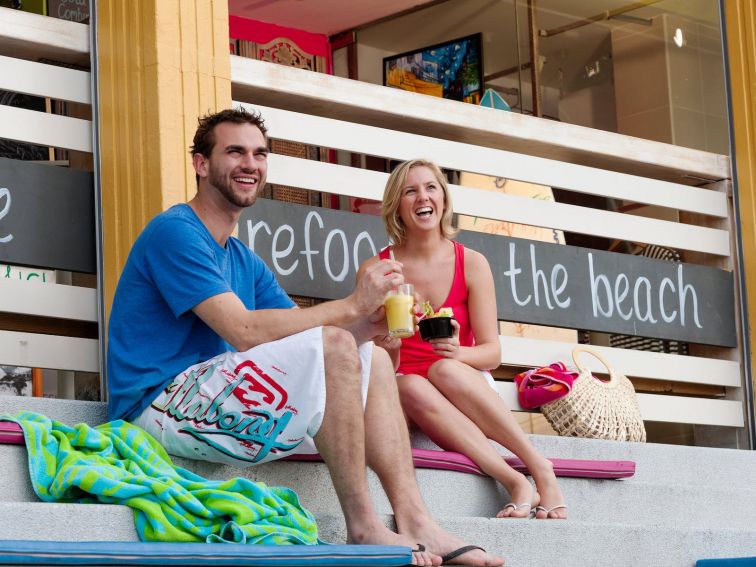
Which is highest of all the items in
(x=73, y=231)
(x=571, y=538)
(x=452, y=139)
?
(x=452, y=139)

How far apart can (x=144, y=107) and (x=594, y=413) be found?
1.92 meters

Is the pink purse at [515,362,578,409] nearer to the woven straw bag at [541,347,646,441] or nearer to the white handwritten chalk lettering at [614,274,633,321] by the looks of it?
the woven straw bag at [541,347,646,441]

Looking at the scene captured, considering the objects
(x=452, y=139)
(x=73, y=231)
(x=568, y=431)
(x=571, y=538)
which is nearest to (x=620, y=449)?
(x=568, y=431)

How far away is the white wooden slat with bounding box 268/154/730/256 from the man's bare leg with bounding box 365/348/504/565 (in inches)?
52.7

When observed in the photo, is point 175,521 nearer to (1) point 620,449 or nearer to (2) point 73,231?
(2) point 73,231

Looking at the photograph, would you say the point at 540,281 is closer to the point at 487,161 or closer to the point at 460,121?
the point at 487,161

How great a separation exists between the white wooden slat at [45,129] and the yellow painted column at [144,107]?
2.7 inches

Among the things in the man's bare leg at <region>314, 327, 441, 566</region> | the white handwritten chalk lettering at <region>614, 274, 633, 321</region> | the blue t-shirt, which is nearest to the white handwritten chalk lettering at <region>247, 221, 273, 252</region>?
the blue t-shirt

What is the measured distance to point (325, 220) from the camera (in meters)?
4.65

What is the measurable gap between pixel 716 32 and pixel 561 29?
958mm

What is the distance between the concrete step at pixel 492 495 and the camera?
3.35 m

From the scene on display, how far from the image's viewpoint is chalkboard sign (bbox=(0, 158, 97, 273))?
156 inches

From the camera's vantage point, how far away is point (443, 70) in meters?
6.82

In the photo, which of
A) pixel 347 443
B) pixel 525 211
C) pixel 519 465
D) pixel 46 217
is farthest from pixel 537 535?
pixel 525 211
